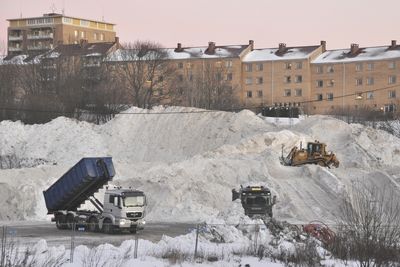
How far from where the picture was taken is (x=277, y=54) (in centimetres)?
12288

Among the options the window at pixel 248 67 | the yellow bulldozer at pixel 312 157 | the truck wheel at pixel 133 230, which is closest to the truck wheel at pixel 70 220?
the truck wheel at pixel 133 230

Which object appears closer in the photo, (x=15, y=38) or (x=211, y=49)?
(x=211, y=49)

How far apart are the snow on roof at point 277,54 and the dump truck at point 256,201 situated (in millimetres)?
80397

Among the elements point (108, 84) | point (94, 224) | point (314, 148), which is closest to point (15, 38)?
point (108, 84)

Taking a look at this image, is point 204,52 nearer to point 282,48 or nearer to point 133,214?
point 282,48

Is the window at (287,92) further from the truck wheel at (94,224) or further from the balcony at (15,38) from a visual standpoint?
the truck wheel at (94,224)

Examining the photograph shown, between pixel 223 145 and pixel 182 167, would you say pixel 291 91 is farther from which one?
pixel 182 167

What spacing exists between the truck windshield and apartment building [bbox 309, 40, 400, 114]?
79.0 meters

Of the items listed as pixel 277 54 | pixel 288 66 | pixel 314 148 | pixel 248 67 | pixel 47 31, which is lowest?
pixel 314 148

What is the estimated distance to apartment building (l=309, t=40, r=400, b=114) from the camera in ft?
377

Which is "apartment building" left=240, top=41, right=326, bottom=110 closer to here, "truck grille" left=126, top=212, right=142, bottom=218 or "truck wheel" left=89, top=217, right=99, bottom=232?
"truck wheel" left=89, top=217, right=99, bottom=232

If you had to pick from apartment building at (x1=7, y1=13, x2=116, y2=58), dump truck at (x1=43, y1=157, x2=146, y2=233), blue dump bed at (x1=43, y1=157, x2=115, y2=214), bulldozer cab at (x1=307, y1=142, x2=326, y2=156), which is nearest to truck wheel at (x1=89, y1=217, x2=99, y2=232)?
dump truck at (x1=43, y1=157, x2=146, y2=233)

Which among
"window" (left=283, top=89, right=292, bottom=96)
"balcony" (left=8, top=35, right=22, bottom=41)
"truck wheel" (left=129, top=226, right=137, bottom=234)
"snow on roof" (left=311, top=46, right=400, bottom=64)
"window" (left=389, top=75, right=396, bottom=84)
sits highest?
"balcony" (left=8, top=35, right=22, bottom=41)

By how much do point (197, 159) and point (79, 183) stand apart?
54.9 ft
